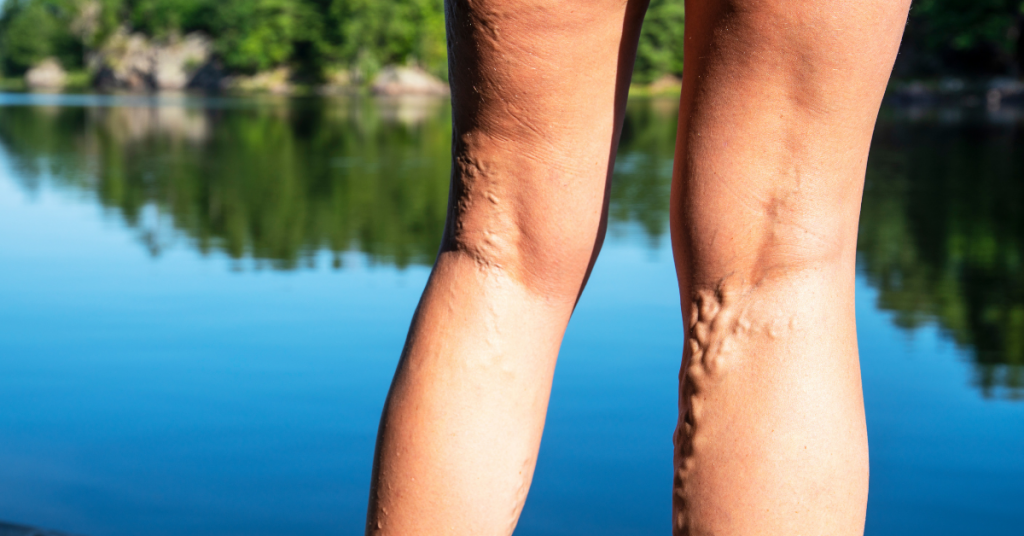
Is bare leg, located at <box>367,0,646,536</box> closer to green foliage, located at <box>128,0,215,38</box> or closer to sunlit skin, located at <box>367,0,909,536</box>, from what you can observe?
sunlit skin, located at <box>367,0,909,536</box>

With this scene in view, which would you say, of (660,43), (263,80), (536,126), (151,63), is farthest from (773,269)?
(151,63)

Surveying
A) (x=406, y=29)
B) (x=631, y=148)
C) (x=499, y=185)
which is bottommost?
(x=499, y=185)

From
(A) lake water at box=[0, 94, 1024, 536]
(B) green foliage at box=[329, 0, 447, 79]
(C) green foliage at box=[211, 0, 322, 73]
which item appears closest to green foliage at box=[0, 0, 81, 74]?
(C) green foliage at box=[211, 0, 322, 73]

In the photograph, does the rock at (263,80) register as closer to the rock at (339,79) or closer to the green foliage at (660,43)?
the rock at (339,79)

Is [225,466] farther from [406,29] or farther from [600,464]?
[406,29]

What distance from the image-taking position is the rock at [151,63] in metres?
38.8

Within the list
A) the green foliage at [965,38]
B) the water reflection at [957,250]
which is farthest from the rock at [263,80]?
the water reflection at [957,250]

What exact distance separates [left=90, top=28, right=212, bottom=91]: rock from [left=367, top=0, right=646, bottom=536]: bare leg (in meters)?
40.9

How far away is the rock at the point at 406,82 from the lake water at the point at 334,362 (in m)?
25.4

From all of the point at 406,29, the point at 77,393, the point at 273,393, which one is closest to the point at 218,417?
the point at 273,393

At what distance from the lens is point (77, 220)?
346 cm

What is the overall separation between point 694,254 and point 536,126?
0.43 ft

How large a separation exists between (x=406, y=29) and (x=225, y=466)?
33.8m

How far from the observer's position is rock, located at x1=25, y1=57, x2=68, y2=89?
43.3 metres
